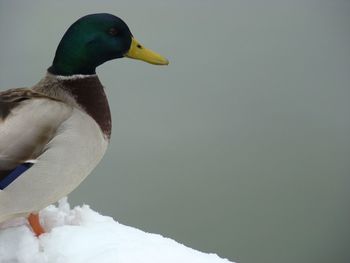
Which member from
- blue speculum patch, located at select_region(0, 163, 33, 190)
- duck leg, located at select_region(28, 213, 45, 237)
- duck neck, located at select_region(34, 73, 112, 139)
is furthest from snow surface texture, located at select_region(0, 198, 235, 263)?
duck neck, located at select_region(34, 73, 112, 139)

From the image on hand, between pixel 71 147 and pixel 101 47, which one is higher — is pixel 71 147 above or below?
below

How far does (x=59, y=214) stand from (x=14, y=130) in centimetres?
32

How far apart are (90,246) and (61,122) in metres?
0.30

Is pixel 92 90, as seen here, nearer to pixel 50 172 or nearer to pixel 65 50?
pixel 65 50

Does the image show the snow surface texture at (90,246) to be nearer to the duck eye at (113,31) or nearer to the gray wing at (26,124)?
the gray wing at (26,124)

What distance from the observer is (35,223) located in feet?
4.65

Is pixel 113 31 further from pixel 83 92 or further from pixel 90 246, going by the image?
pixel 90 246

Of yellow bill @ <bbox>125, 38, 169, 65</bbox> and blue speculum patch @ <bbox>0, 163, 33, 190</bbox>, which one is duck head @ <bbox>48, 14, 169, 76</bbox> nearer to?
yellow bill @ <bbox>125, 38, 169, 65</bbox>

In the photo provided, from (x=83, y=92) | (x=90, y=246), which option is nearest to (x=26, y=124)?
(x=83, y=92)

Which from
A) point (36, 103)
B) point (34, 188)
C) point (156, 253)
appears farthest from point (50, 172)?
point (156, 253)

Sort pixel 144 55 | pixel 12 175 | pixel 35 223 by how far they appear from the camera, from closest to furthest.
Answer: pixel 12 175 → pixel 35 223 → pixel 144 55

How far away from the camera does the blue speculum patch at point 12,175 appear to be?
1293mm

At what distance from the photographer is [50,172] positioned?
1353mm

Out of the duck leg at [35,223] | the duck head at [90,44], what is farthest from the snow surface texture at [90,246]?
the duck head at [90,44]
